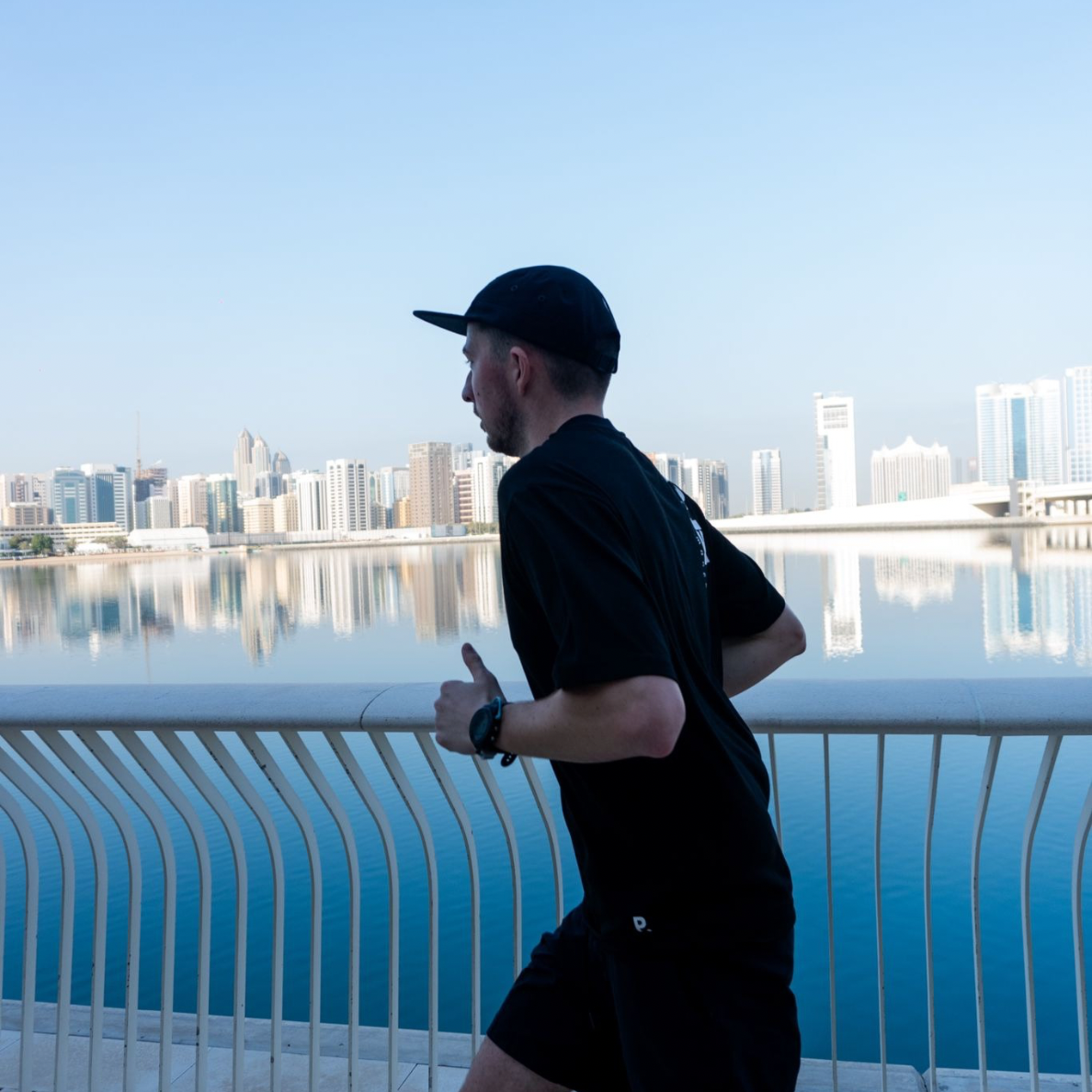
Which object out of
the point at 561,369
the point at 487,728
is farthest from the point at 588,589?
the point at 561,369

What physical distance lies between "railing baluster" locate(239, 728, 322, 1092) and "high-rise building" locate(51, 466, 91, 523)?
151798 millimetres

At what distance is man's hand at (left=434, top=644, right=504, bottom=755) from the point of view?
133 cm

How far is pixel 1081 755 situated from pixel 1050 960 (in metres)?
6.88

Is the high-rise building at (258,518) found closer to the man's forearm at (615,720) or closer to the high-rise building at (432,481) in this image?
the high-rise building at (432,481)

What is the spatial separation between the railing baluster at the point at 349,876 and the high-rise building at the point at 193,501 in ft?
451

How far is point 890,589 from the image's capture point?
46.8 m

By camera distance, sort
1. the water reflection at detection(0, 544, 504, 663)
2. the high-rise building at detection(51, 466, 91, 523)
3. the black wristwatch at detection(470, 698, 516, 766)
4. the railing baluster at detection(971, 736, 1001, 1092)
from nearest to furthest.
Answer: the black wristwatch at detection(470, 698, 516, 766) → the railing baluster at detection(971, 736, 1001, 1092) → the water reflection at detection(0, 544, 504, 663) → the high-rise building at detection(51, 466, 91, 523)

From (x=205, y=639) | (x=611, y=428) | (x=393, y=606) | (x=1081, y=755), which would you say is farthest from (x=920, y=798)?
(x=393, y=606)

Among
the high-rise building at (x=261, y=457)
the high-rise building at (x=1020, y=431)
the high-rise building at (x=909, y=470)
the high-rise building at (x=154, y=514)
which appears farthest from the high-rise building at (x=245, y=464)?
the high-rise building at (x=1020, y=431)

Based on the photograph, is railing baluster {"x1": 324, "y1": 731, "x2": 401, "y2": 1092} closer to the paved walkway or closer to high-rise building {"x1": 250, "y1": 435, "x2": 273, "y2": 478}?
the paved walkway

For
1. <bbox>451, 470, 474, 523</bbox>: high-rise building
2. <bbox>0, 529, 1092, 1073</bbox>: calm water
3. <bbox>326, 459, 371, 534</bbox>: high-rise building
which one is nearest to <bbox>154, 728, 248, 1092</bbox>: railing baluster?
<bbox>0, 529, 1092, 1073</bbox>: calm water

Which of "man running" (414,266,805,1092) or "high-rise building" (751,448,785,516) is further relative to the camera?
"high-rise building" (751,448,785,516)

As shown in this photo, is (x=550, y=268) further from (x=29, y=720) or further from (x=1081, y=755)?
(x=1081, y=755)

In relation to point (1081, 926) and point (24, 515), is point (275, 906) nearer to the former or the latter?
point (1081, 926)
